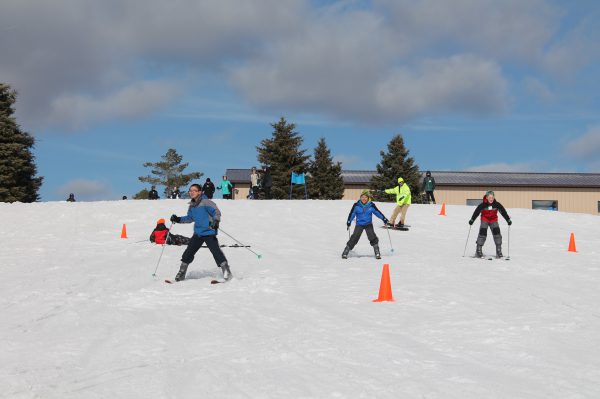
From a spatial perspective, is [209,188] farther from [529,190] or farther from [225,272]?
[529,190]

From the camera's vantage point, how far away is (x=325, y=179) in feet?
191

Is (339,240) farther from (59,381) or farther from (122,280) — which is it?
(59,381)

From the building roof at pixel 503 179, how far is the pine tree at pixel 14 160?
1871cm

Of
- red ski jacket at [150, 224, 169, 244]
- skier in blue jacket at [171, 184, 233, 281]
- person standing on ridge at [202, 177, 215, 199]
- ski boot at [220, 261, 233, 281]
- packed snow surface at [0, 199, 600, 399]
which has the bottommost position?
packed snow surface at [0, 199, 600, 399]

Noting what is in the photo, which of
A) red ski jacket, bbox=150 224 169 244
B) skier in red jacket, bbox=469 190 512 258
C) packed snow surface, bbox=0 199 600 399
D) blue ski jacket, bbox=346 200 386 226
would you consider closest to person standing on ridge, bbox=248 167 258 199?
red ski jacket, bbox=150 224 169 244

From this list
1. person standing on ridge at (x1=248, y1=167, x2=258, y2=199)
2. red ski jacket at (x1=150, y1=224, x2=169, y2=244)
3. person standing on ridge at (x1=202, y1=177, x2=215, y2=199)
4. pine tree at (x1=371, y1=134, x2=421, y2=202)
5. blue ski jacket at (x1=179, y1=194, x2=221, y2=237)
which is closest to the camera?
blue ski jacket at (x1=179, y1=194, x2=221, y2=237)

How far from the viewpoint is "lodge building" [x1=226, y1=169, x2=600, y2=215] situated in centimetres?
5828

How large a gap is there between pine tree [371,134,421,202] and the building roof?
8.59 ft

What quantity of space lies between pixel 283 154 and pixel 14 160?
2120cm

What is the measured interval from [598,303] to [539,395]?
538 cm

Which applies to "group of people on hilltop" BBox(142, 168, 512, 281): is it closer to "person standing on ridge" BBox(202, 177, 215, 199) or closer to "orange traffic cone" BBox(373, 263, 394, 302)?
"orange traffic cone" BBox(373, 263, 394, 302)

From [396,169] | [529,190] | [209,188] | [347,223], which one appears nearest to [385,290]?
[347,223]

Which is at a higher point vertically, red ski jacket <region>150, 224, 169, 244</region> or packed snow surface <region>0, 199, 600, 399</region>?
red ski jacket <region>150, 224, 169, 244</region>

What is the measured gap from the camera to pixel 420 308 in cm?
932
